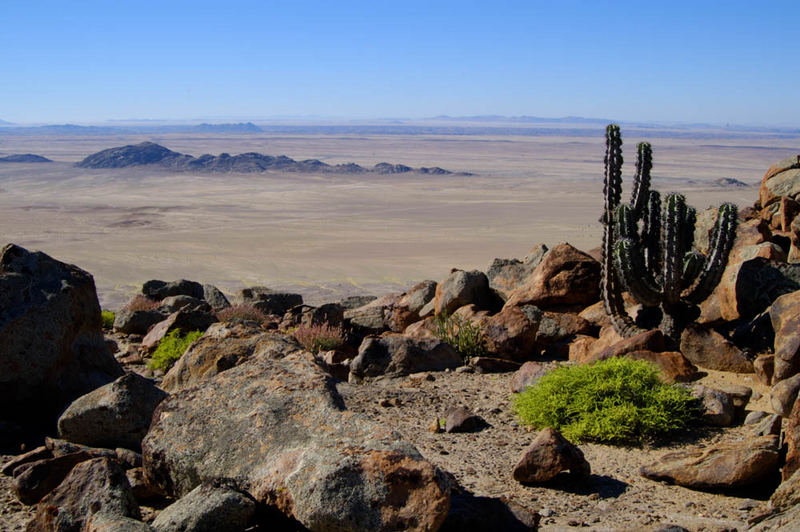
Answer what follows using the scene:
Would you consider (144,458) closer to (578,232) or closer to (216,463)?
(216,463)

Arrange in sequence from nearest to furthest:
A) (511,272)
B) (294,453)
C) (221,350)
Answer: (294,453), (221,350), (511,272)

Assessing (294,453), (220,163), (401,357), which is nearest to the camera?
(294,453)

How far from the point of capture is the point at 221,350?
20.3ft

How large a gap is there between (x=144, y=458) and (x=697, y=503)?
3591mm

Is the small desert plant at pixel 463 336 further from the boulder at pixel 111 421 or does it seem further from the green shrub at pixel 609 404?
the boulder at pixel 111 421

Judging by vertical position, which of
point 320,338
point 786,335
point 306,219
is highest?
point 786,335

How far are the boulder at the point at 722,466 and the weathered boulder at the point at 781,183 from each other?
902 cm

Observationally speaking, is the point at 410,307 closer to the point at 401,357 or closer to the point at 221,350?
the point at 401,357

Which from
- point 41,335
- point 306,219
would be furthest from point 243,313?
point 306,219

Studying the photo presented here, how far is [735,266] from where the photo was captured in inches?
378

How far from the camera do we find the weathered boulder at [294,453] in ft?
12.9

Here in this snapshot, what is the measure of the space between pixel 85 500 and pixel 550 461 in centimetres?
299

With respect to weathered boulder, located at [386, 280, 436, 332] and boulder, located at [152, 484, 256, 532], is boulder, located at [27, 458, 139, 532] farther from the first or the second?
weathered boulder, located at [386, 280, 436, 332]

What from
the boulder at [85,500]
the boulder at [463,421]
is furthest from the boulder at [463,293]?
the boulder at [85,500]
